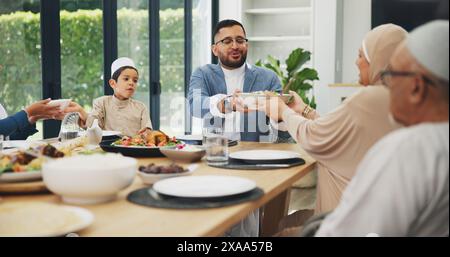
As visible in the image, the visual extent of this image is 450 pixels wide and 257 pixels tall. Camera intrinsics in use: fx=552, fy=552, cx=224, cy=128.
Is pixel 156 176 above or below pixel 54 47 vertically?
below

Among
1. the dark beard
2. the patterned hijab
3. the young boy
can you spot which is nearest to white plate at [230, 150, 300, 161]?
the patterned hijab

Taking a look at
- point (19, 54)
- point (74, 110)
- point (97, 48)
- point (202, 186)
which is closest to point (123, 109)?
point (19, 54)

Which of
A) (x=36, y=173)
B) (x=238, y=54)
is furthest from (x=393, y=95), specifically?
(x=238, y=54)

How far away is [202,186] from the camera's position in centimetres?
142

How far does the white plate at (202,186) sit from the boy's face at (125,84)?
226cm

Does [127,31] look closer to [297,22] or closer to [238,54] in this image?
[238,54]

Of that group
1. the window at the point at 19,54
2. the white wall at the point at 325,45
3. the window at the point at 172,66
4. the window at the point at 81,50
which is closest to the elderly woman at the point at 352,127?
the window at the point at 19,54

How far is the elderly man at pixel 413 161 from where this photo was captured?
0.97 m

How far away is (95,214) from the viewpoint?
4.00 feet

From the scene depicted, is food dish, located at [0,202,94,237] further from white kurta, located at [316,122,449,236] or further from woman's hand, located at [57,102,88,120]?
woman's hand, located at [57,102,88,120]

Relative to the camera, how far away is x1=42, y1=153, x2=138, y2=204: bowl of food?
126cm

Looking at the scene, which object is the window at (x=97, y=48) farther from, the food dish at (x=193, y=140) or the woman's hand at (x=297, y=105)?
the woman's hand at (x=297, y=105)

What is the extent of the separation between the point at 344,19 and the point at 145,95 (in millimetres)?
2468
